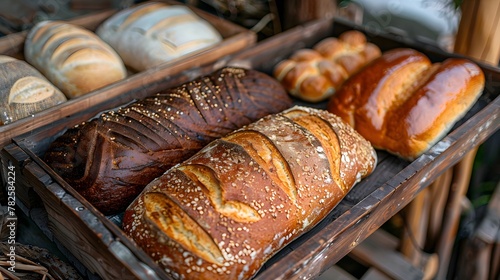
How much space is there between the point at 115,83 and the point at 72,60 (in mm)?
247

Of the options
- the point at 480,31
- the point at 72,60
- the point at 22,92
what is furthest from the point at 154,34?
the point at 480,31

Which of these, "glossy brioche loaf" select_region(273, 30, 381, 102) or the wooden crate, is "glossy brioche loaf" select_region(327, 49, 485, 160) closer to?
"glossy brioche loaf" select_region(273, 30, 381, 102)

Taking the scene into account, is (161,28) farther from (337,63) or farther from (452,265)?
(452,265)

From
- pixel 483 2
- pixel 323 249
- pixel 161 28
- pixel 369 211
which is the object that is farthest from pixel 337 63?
pixel 323 249

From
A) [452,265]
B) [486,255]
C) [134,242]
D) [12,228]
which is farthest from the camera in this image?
[452,265]

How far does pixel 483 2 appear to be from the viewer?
2.02 metres

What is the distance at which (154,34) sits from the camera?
226cm

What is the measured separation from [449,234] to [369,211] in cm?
140

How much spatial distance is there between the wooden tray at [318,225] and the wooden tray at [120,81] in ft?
0.17

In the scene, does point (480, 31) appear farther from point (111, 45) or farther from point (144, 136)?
point (111, 45)

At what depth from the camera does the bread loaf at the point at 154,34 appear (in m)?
2.23

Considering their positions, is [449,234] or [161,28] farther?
[449,234]

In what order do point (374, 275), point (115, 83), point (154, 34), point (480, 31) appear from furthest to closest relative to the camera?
point (374, 275), point (154, 34), point (480, 31), point (115, 83)

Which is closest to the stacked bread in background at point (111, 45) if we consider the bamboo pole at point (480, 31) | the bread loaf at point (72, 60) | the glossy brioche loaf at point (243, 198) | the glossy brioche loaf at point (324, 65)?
the bread loaf at point (72, 60)
